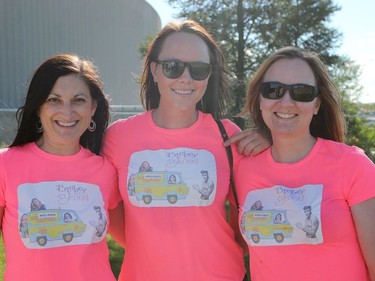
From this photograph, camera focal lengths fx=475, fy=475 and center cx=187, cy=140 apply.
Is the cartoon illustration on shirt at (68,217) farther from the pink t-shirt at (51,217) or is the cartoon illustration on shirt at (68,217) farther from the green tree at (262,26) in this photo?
the green tree at (262,26)

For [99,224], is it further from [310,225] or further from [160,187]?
[310,225]

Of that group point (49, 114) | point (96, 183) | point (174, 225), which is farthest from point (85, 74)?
point (174, 225)

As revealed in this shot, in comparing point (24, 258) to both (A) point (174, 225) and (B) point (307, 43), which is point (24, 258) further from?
(B) point (307, 43)

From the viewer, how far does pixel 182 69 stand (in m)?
2.94

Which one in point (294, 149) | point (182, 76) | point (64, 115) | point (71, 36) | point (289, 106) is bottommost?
point (294, 149)

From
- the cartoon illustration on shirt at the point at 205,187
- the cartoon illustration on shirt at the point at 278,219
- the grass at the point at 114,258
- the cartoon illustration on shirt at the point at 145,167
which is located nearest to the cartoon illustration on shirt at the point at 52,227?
the cartoon illustration on shirt at the point at 145,167

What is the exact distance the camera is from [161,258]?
9.02ft

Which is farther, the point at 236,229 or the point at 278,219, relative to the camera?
the point at 236,229

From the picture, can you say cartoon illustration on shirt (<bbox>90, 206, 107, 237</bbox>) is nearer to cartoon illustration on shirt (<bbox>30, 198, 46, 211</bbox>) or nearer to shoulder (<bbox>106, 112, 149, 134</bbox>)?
cartoon illustration on shirt (<bbox>30, 198, 46, 211</bbox>)

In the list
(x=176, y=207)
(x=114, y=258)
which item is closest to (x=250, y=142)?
(x=176, y=207)

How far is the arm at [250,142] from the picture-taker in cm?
290

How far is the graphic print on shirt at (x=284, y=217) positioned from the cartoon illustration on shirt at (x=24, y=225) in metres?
1.18

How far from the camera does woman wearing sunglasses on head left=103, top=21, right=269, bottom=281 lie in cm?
276

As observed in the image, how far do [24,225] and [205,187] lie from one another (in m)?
1.03
